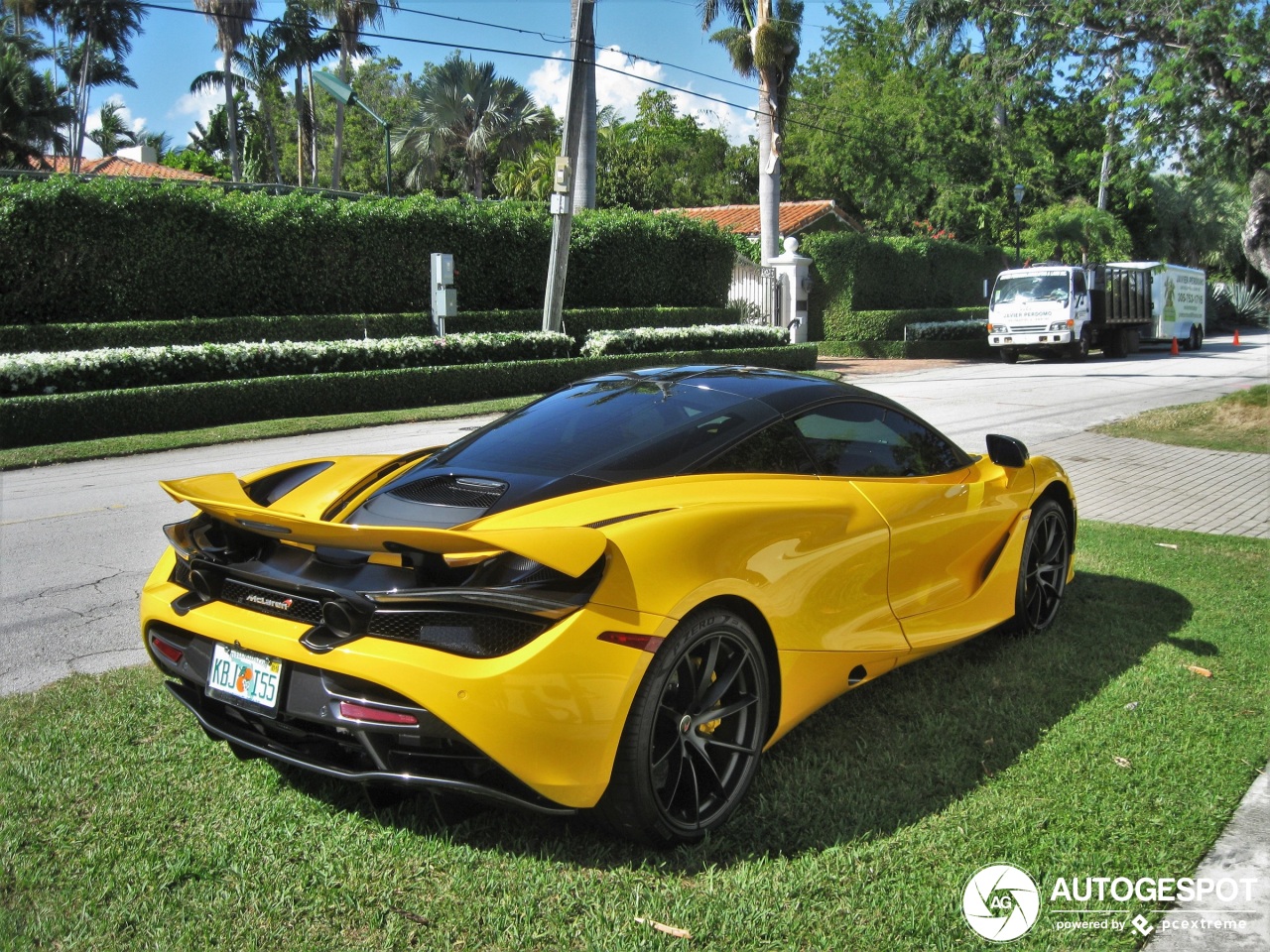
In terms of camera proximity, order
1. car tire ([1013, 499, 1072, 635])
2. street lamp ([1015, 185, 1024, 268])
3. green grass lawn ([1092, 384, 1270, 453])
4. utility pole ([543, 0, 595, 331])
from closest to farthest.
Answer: car tire ([1013, 499, 1072, 635]), green grass lawn ([1092, 384, 1270, 453]), utility pole ([543, 0, 595, 331]), street lamp ([1015, 185, 1024, 268])

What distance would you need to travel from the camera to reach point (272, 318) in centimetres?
1855

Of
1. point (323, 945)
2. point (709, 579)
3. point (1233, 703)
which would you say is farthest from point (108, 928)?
point (1233, 703)

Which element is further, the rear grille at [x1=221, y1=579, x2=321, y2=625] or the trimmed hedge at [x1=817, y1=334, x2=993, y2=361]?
the trimmed hedge at [x1=817, y1=334, x2=993, y2=361]

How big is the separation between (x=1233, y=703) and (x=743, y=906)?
2.65m

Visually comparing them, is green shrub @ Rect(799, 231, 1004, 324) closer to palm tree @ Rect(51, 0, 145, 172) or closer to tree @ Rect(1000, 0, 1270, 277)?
tree @ Rect(1000, 0, 1270, 277)

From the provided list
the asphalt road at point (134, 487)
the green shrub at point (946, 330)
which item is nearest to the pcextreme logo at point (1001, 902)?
the asphalt road at point (134, 487)

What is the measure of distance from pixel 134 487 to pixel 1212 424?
43.2ft

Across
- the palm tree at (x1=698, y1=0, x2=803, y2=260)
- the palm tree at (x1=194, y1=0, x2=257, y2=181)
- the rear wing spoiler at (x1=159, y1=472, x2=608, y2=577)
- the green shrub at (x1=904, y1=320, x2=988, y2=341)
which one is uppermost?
the palm tree at (x1=194, y1=0, x2=257, y2=181)

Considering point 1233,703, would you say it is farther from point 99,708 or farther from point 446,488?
point 99,708

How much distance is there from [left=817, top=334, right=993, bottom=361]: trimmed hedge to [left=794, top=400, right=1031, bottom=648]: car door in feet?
86.1

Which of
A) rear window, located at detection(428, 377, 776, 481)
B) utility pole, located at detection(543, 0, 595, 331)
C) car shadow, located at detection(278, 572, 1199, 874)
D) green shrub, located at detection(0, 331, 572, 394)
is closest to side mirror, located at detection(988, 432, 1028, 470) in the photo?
car shadow, located at detection(278, 572, 1199, 874)

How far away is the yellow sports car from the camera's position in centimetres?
281

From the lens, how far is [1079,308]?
28375mm

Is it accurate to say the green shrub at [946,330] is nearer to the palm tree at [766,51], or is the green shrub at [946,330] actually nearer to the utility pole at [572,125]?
the palm tree at [766,51]
